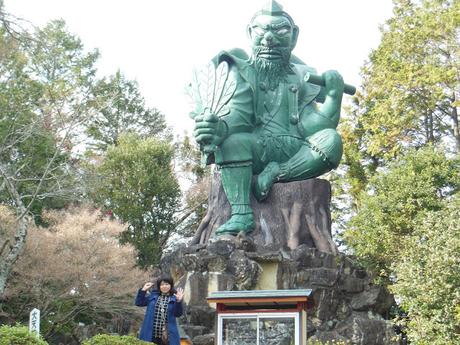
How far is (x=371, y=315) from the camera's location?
13812 millimetres

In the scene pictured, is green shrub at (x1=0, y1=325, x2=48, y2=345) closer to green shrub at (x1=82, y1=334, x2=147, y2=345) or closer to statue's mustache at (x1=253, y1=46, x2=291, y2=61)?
green shrub at (x1=82, y1=334, x2=147, y2=345)

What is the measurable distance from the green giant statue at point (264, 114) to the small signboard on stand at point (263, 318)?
21.7ft

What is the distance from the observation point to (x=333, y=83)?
15.5 meters

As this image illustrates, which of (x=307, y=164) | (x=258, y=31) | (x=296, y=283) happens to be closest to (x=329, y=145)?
(x=307, y=164)

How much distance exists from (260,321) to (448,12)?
41.6 ft

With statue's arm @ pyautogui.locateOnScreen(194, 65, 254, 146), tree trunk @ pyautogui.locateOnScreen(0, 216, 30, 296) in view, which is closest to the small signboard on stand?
statue's arm @ pyautogui.locateOnScreen(194, 65, 254, 146)

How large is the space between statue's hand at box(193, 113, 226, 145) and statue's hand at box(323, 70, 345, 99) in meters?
2.48

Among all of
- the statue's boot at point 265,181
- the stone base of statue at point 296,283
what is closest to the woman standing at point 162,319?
the stone base of statue at point 296,283

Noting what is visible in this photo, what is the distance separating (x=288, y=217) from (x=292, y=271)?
1563mm

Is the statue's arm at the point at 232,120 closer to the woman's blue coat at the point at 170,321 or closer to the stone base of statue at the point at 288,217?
the stone base of statue at the point at 288,217

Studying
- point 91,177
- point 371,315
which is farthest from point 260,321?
point 91,177

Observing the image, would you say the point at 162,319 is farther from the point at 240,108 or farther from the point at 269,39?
the point at 269,39

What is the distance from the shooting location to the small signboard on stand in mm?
7551

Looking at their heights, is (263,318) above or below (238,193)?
below
